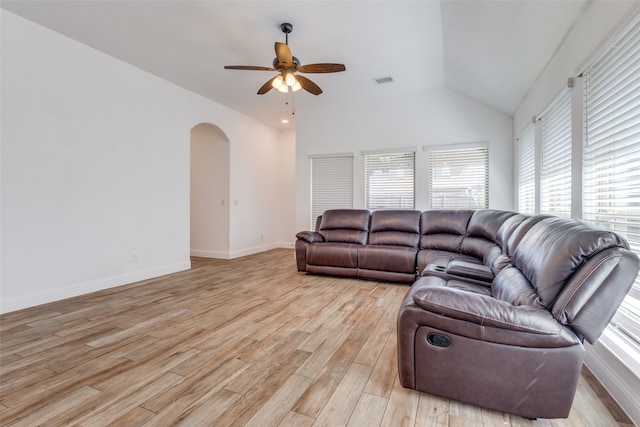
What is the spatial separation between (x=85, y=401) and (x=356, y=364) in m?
1.55

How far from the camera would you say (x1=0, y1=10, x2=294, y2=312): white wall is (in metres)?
2.88

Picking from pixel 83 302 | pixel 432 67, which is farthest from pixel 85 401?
pixel 432 67

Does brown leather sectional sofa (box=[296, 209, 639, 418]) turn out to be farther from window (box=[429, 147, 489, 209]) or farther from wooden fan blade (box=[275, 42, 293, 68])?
window (box=[429, 147, 489, 209])

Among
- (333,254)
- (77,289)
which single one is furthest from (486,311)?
(77,289)

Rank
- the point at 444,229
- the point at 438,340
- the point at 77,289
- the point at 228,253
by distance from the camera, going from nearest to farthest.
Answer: the point at 438,340 < the point at 77,289 < the point at 444,229 < the point at 228,253

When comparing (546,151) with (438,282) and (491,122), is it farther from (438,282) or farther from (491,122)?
(438,282)

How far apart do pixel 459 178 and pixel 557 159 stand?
2.09 meters

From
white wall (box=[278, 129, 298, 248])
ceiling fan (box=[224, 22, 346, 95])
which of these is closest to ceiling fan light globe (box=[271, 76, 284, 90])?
ceiling fan (box=[224, 22, 346, 95])

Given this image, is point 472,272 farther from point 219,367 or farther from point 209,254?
point 209,254

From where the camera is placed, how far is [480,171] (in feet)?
15.4

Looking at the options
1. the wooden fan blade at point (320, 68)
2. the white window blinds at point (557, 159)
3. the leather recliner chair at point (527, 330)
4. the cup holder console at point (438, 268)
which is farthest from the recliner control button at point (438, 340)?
the wooden fan blade at point (320, 68)

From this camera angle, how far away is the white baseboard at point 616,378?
1.38 meters

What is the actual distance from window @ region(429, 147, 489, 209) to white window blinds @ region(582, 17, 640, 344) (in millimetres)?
2690

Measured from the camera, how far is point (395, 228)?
4.43 meters
